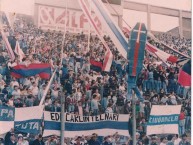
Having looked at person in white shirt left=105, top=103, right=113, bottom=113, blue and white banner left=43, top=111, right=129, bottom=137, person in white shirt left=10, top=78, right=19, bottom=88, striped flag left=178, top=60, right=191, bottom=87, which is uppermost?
striped flag left=178, top=60, right=191, bottom=87

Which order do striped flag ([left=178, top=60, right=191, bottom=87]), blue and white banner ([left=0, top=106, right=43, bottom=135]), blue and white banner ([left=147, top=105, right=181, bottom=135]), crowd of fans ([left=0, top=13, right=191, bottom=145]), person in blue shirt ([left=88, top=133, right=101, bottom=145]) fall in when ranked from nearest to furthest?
blue and white banner ([left=0, top=106, right=43, bottom=135]), crowd of fans ([left=0, top=13, right=191, bottom=145]), person in blue shirt ([left=88, top=133, right=101, bottom=145]), blue and white banner ([left=147, top=105, right=181, bottom=135]), striped flag ([left=178, top=60, right=191, bottom=87])

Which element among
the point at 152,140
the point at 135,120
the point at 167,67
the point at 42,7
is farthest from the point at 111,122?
the point at 42,7

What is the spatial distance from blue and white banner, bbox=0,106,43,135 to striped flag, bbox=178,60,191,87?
1.45 meters

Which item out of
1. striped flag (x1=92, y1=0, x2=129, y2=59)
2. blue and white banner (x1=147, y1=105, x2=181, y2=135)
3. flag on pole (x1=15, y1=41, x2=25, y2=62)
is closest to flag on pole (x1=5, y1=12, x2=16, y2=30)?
flag on pole (x1=15, y1=41, x2=25, y2=62)

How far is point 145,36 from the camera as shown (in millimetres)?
3730

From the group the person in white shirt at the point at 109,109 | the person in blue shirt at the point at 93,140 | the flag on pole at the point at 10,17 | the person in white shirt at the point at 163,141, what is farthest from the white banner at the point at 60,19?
the person in white shirt at the point at 163,141

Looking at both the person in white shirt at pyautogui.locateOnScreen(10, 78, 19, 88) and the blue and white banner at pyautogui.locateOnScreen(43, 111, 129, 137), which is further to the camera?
the blue and white banner at pyautogui.locateOnScreen(43, 111, 129, 137)

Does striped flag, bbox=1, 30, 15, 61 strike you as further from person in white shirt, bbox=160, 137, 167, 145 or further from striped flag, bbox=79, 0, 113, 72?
person in white shirt, bbox=160, 137, 167, 145

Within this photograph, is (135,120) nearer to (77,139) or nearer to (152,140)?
(152,140)

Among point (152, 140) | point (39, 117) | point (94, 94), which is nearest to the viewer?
point (39, 117)

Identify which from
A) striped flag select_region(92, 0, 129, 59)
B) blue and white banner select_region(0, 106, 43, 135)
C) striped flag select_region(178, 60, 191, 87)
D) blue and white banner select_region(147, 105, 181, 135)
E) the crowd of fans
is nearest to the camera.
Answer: blue and white banner select_region(0, 106, 43, 135)

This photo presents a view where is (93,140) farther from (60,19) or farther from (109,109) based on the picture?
(60,19)

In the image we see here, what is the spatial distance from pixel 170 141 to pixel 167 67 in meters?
0.73

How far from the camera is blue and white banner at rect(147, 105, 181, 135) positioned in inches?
147
